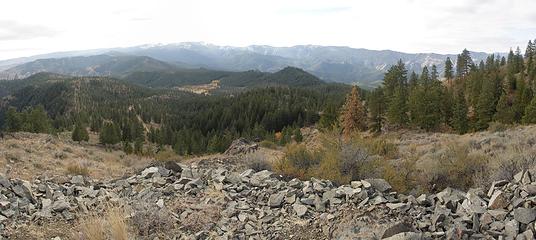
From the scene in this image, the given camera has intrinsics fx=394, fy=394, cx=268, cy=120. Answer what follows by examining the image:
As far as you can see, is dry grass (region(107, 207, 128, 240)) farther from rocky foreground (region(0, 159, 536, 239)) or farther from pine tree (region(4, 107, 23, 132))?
pine tree (region(4, 107, 23, 132))

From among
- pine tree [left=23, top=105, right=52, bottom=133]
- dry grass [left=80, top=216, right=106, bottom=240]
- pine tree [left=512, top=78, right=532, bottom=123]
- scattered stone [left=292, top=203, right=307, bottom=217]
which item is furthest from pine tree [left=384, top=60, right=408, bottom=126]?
pine tree [left=23, top=105, right=52, bottom=133]

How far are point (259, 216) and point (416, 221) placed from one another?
2971 mm

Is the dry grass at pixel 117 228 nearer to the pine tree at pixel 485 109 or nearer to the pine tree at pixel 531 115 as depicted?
the pine tree at pixel 531 115

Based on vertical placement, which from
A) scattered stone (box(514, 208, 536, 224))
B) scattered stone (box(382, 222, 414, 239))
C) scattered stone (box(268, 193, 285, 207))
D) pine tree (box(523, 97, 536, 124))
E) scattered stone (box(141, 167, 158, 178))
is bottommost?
pine tree (box(523, 97, 536, 124))

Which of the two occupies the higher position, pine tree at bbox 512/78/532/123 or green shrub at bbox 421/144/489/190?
green shrub at bbox 421/144/489/190

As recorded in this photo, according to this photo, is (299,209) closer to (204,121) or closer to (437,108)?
(437,108)

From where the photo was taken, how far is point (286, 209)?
27.1 feet

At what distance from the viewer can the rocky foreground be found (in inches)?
256

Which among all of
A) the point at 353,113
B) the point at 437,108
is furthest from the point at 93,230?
the point at 437,108

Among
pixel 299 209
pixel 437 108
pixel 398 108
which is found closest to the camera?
pixel 299 209

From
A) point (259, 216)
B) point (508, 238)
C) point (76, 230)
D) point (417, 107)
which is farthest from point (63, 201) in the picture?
point (417, 107)

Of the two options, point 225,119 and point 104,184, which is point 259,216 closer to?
point 104,184

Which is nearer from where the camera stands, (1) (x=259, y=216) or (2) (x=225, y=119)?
(1) (x=259, y=216)

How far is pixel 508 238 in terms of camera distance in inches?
235
